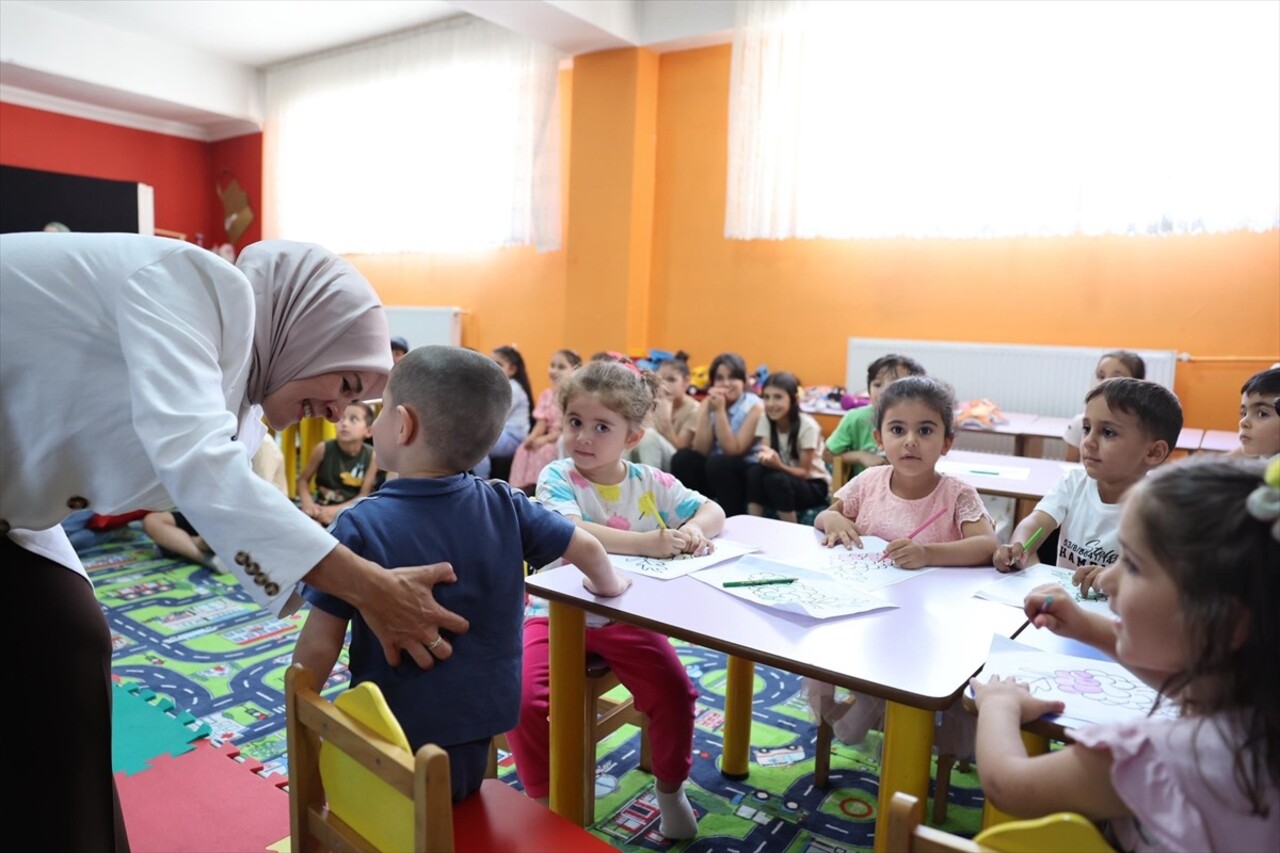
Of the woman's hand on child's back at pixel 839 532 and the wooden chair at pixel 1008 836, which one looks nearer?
the wooden chair at pixel 1008 836

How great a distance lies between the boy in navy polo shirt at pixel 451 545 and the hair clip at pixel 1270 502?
90cm

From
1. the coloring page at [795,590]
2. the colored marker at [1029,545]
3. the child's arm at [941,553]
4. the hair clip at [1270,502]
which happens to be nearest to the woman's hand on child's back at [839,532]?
the child's arm at [941,553]

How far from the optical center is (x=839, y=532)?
6.37 feet

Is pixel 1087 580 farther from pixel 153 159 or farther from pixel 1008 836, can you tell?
pixel 153 159

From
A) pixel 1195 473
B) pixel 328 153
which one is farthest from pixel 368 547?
pixel 328 153

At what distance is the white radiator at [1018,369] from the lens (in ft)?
14.5

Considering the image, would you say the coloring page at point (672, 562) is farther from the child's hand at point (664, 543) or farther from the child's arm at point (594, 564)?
the child's arm at point (594, 564)

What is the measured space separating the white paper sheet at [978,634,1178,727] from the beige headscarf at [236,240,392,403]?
106cm

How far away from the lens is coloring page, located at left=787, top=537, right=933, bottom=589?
1.66 meters

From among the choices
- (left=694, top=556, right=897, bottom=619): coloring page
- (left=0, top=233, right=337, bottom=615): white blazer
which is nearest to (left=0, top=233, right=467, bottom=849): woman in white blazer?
(left=0, top=233, right=337, bottom=615): white blazer

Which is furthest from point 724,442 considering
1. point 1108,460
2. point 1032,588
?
point 1032,588

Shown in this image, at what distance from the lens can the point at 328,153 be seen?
289 inches

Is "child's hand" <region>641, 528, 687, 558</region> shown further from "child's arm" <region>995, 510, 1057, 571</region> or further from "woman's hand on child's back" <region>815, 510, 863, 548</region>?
"child's arm" <region>995, 510, 1057, 571</region>

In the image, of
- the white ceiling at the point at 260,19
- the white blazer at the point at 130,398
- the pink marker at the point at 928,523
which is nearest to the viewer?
the white blazer at the point at 130,398
